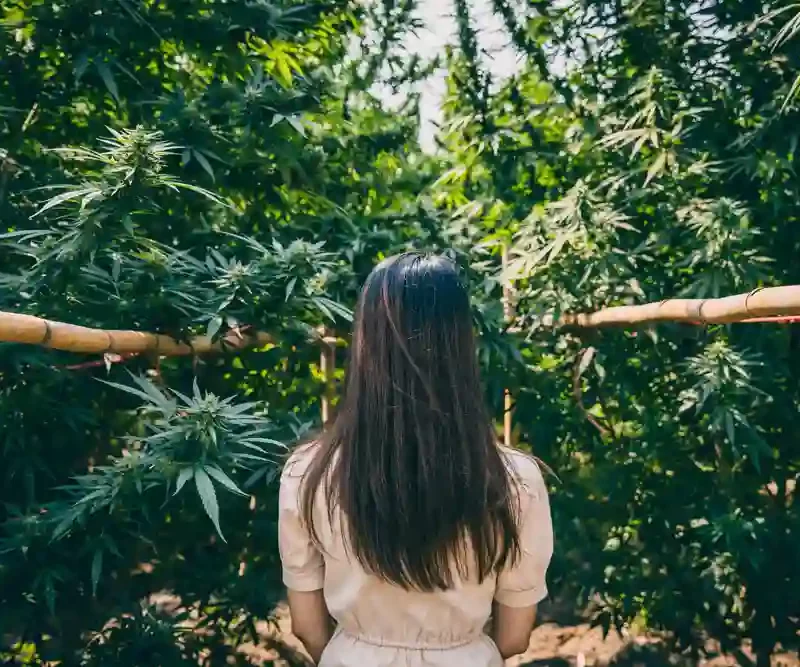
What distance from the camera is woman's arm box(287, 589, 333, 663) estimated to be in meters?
1.36

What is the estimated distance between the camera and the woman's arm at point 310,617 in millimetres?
1355

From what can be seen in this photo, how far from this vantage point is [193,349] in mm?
2188

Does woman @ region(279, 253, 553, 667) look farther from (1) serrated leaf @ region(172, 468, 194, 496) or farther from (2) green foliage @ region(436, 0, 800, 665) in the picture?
(2) green foliage @ region(436, 0, 800, 665)

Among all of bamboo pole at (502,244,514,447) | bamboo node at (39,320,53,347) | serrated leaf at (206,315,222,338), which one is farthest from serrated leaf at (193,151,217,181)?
bamboo pole at (502,244,514,447)

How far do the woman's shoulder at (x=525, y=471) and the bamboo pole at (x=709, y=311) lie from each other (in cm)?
Answer: 75

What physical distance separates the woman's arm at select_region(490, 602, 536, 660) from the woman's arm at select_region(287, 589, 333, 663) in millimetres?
281

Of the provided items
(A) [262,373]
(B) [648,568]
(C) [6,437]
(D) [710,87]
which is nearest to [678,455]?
(B) [648,568]

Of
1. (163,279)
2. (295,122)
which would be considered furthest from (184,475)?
(295,122)

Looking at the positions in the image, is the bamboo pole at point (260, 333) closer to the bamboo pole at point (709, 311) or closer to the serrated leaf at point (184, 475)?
the bamboo pole at point (709, 311)

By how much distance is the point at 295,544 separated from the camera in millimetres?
Answer: 1291

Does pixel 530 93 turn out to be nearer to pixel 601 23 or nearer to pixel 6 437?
pixel 601 23

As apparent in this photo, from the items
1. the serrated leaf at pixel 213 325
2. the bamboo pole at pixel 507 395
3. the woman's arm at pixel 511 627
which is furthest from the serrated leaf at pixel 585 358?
Answer: the woman's arm at pixel 511 627

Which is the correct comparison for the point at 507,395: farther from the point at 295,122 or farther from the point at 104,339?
the point at 104,339

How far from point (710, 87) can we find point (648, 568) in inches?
65.0
